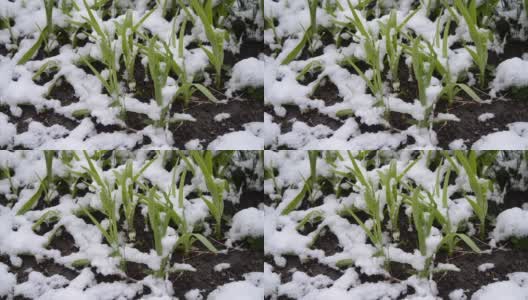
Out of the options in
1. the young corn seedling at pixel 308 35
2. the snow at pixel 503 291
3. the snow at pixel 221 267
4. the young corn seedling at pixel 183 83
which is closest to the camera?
the snow at pixel 503 291

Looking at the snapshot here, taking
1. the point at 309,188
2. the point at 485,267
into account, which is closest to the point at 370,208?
the point at 309,188

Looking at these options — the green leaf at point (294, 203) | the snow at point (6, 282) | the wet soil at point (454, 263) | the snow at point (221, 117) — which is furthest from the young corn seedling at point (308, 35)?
the snow at point (6, 282)

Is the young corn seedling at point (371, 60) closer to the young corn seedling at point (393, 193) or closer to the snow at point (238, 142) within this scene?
the young corn seedling at point (393, 193)

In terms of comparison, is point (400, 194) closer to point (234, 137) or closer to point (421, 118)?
point (421, 118)

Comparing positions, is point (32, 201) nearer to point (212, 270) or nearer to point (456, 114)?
point (212, 270)

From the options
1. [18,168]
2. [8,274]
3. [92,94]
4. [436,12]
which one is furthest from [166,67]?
[436,12]

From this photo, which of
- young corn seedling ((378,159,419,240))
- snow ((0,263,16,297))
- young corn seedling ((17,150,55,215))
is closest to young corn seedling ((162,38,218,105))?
young corn seedling ((17,150,55,215))
